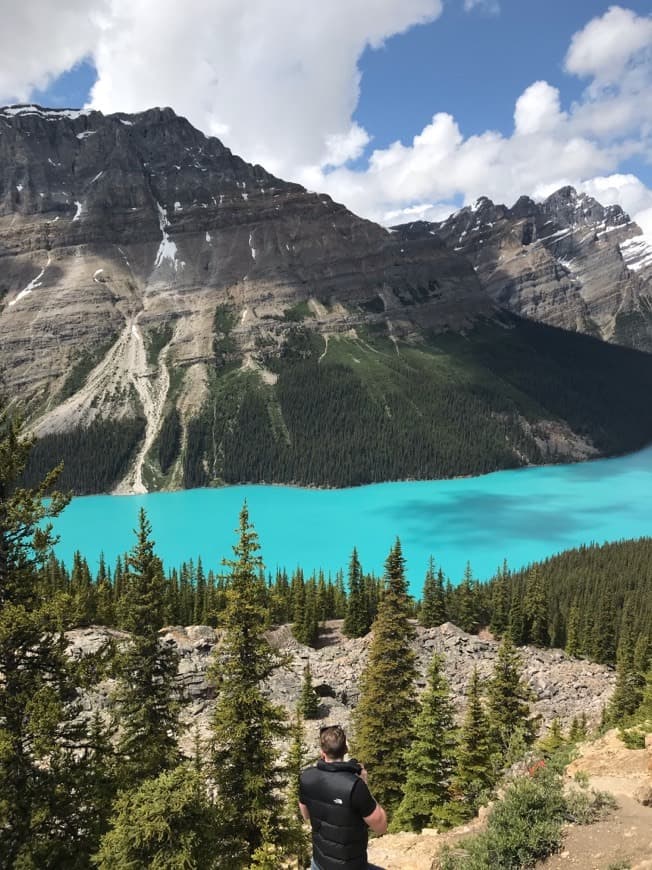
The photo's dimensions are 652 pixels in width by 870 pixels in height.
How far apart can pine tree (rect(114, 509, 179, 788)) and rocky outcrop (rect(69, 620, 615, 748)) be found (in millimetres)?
22153

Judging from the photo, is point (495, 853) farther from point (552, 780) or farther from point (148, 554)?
point (148, 554)

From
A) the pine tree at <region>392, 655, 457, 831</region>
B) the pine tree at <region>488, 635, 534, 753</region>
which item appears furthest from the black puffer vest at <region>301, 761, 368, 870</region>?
the pine tree at <region>488, 635, 534, 753</region>

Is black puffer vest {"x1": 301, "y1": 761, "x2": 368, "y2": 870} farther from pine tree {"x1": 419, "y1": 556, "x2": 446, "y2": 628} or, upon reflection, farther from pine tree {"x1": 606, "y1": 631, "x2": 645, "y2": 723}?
pine tree {"x1": 419, "y1": 556, "x2": 446, "y2": 628}

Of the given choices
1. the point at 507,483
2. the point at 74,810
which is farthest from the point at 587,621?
the point at 507,483

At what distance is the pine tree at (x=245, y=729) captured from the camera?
1587 cm

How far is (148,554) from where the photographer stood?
18.0m

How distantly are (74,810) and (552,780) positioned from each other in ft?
30.9

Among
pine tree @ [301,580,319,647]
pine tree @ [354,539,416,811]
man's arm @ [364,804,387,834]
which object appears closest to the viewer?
man's arm @ [364,804,387,834]

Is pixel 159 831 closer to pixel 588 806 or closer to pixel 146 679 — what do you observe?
pixel 146 679

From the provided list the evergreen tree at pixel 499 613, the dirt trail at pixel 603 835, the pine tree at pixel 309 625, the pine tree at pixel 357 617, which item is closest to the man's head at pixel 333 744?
the dirt trail at pixel 603 835

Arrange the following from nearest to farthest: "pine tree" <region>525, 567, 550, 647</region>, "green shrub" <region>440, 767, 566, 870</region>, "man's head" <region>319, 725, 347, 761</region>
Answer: "man's head" <region>319, 725, 347, 761</region>, "green shrub" <region>440, 767, 566, 870</region>, "pine tree" <region>525, 567, 550, 647</region>

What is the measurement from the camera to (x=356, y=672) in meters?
49.3

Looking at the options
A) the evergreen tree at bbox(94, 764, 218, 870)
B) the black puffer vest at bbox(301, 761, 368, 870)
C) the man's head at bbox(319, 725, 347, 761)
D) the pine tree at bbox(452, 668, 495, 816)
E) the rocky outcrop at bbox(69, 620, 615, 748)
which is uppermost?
the man's head at bbox(319, 725, 347, 761)

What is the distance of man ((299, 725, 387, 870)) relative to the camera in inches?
289
